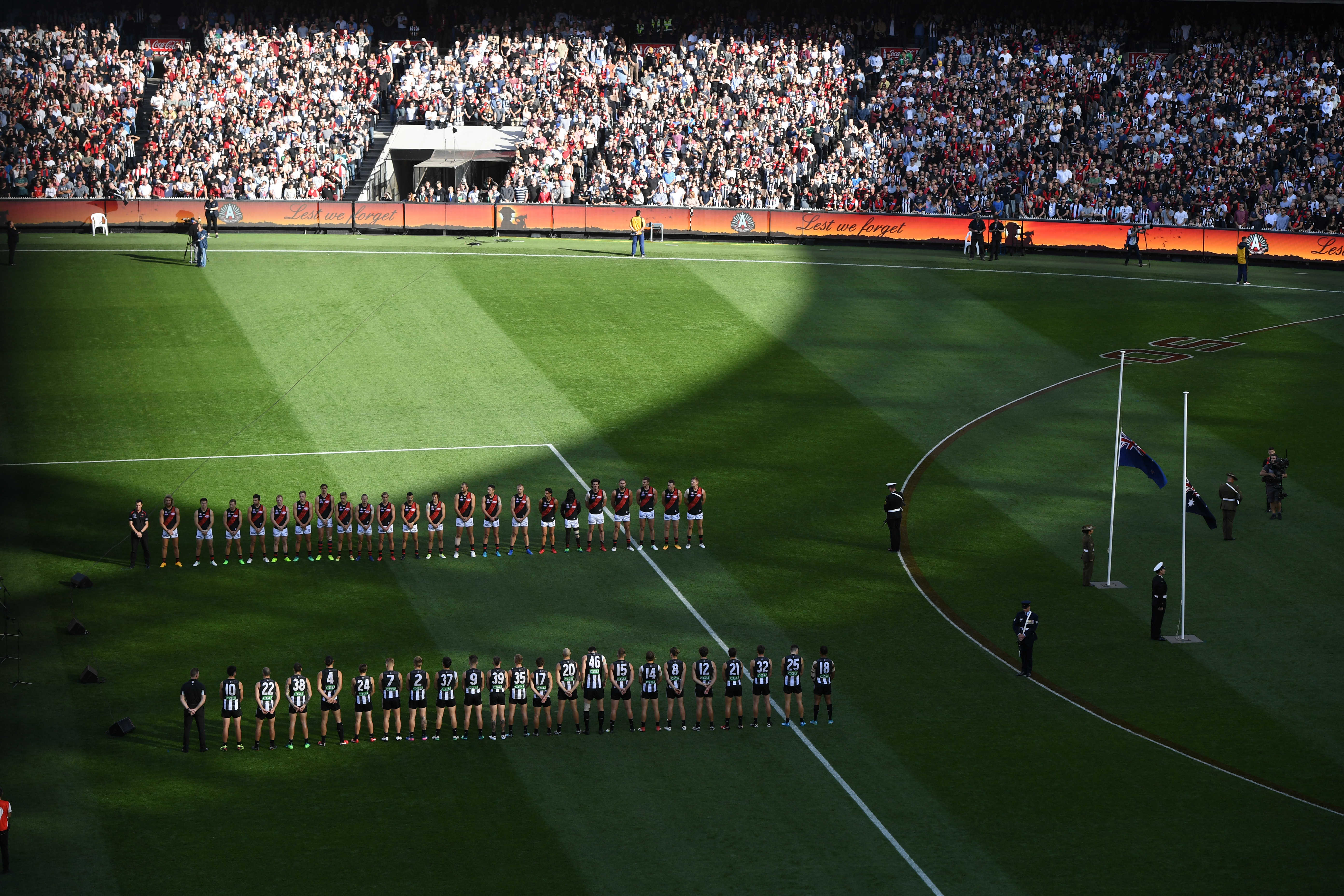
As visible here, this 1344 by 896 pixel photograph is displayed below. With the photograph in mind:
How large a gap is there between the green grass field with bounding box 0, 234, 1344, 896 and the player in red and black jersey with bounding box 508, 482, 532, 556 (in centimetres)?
43

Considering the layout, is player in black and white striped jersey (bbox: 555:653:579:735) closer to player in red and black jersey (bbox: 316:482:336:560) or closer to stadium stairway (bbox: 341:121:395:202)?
player in red and black jersey (bbox: 316:482:336:560)

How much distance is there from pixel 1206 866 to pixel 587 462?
67.9 feet

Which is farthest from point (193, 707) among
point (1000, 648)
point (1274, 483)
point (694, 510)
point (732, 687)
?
point (1274, 483)

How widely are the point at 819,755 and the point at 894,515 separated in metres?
9.67

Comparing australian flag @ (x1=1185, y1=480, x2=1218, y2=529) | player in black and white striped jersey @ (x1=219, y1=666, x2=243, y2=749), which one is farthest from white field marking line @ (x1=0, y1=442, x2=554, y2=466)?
australian flag @ (x1=1185, y1=480, x2=1218, y2=529)

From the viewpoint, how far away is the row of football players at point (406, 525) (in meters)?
35.8

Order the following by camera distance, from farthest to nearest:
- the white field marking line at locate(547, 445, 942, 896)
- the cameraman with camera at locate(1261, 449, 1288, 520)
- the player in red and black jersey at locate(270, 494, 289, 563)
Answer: the cameraman with camera at locate(1261, 449, 1288, 520), the player in red and black jersey at locate(270, 494, 289, 563), the white field marking line at locate(547, 445, 942, 896)

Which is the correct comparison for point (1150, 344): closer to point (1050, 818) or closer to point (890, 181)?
point (890, 181)

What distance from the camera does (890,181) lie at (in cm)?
6297

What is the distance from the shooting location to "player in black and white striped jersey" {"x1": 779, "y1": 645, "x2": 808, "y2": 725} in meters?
28.9

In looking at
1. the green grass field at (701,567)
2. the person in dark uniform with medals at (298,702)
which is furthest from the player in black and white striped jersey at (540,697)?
the person in dark uniform with medals at (298,702)

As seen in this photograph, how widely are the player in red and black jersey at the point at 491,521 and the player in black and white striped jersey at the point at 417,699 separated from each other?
26.4 feet

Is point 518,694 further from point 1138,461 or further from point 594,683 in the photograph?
point 1138,461

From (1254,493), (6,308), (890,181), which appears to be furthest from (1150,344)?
(6,308)
